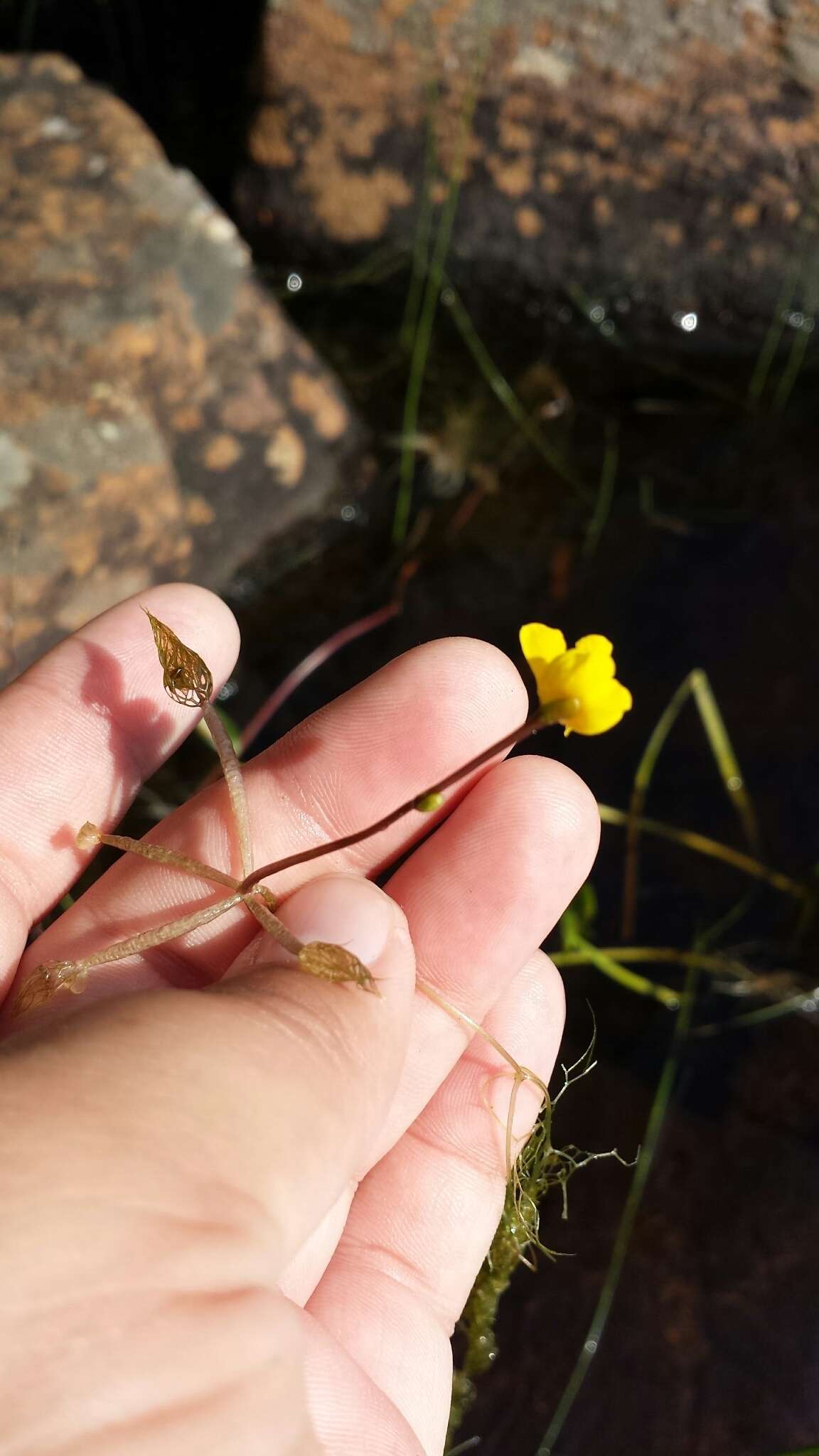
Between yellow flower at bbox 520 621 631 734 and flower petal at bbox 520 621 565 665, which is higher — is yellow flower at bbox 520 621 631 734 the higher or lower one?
the higher one

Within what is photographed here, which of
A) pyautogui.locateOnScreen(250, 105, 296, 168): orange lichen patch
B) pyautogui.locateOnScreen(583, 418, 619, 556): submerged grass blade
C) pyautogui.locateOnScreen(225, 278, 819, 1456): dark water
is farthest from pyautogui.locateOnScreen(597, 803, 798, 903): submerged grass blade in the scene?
pyautogui.locateOnScreen(250, 105, 296, 168): orange lichen patch

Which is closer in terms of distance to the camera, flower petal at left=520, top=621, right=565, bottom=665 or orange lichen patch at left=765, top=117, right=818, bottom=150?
flower petal at left=520, top=621, right=565, bottom=665

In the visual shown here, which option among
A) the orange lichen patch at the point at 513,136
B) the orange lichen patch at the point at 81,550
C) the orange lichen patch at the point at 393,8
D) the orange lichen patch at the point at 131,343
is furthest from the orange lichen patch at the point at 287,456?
the orange lichen patch at the point at 393,8

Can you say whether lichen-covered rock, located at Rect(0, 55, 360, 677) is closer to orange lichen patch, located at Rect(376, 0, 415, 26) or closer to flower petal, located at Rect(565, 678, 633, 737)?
orange lichen patch, located at Rect(376, 0, 415, 26)

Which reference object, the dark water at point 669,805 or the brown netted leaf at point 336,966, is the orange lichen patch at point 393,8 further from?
the brown netted leaf at point 336,966

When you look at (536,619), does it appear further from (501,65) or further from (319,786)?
(501,65)

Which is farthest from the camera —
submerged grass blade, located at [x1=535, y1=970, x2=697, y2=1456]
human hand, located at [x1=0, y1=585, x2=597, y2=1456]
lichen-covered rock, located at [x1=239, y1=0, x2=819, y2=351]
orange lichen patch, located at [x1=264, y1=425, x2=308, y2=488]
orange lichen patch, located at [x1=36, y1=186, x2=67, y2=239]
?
lichen-covered rock, located at [x1=239, y1=0, x2=819, y2=351]
